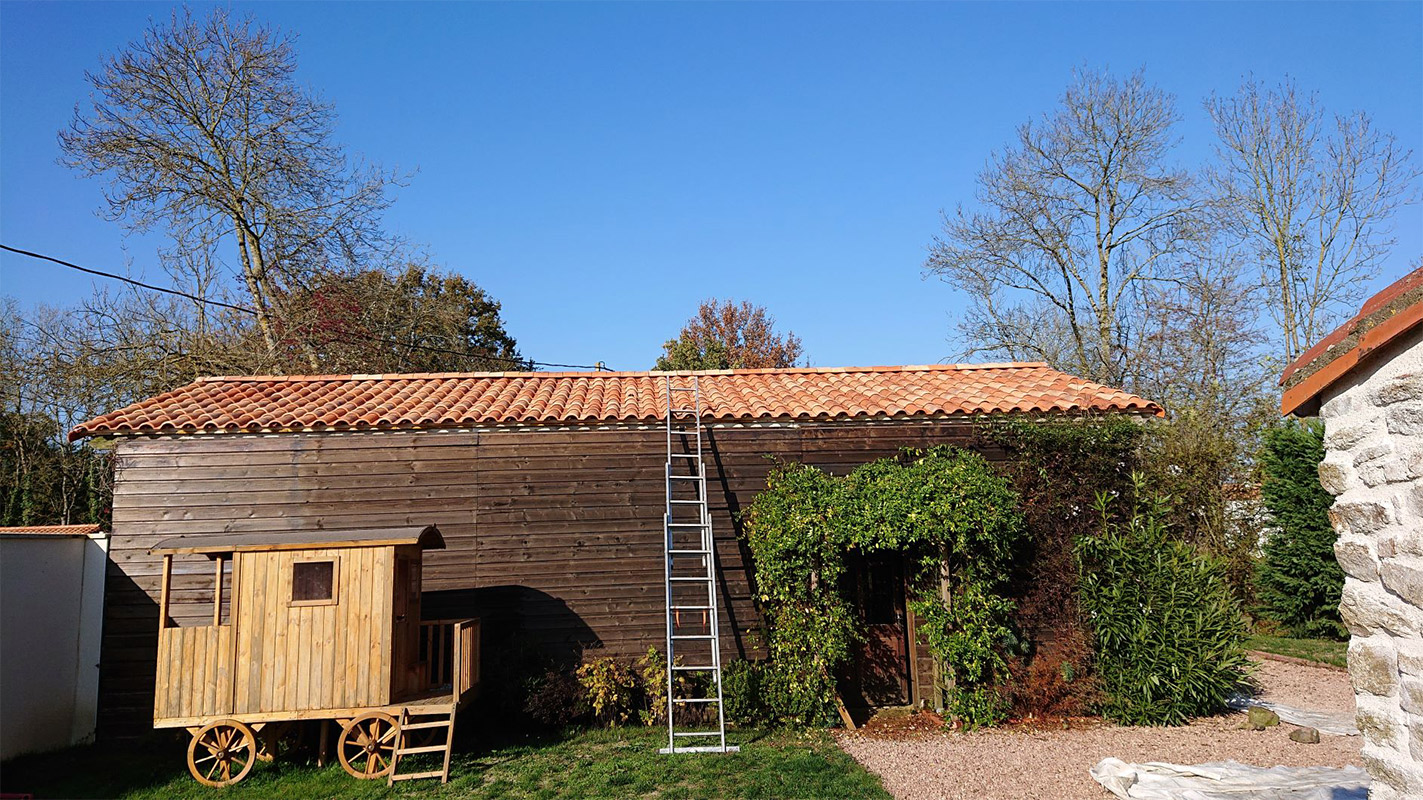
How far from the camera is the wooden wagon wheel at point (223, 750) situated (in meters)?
8.29

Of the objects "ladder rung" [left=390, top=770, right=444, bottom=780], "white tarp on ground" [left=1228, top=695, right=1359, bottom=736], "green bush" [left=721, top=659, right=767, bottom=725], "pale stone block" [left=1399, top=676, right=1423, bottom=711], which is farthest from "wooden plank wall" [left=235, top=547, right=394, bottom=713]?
"white tarp on ground" [left=1228, top=695, right=1359, bottom=736]

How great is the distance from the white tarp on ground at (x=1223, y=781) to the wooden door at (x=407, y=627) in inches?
263

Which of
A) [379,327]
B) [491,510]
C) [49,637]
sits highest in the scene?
[379,327]

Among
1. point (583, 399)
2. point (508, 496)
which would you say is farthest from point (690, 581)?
point (583, 399)

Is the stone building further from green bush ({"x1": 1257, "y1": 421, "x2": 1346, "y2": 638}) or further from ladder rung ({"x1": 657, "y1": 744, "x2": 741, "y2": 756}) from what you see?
green bush ({"x1": 1257, "y1": 421, "x2": 1346, "y2": 638})

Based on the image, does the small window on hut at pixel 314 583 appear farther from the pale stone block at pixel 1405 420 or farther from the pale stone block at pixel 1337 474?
the pale stone block at pixel 1405 420

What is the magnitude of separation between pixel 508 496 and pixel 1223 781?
26.2 feet

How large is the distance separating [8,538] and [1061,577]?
11.9 metres

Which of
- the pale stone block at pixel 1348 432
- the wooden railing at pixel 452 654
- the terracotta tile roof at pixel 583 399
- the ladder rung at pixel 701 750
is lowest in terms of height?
the ladder rung at pixel 701 750

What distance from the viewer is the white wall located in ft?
30.2

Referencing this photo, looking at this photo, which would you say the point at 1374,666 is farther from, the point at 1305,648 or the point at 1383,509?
the point at 1305,648

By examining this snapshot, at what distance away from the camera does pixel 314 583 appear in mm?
8555

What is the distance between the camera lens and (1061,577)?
10445 mm

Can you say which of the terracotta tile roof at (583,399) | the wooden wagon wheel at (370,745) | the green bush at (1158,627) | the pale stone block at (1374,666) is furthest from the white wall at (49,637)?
the green bush at (1158,627)
